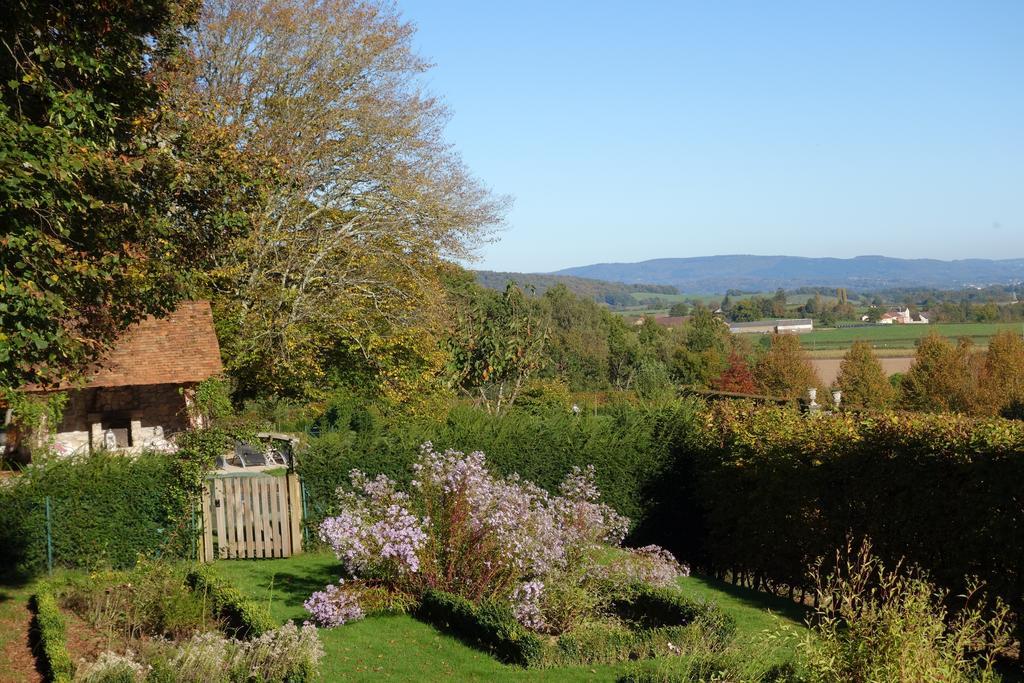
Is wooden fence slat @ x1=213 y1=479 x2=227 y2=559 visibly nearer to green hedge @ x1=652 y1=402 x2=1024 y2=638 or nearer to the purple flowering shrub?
the purple flowering shrub

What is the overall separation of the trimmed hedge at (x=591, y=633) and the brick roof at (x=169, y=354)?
1206 cm

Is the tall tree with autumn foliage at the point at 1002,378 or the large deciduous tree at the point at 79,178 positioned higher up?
the large deciduous tree at the point at 79,178

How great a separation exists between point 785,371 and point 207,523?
32339mm

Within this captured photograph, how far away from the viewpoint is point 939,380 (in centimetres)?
3434

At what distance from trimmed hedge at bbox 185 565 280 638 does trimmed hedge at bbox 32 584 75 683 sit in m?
1.44

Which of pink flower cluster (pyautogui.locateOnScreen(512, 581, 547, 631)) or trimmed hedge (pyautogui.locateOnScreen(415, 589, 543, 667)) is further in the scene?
pink flower cluster (pyautogui.locateOnScreen(512, 581, 547, 631))

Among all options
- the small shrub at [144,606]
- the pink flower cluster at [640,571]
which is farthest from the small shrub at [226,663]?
the pink flower cluster at [640,571]

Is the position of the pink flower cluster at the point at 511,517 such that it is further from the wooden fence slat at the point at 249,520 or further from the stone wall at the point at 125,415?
the stone wall at the point at 125,415

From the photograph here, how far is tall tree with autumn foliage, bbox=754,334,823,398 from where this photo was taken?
138 feet

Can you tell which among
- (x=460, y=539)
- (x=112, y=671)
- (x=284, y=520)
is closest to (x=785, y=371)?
(x=284, y=520)

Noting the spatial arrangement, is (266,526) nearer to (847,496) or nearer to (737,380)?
(847,496)

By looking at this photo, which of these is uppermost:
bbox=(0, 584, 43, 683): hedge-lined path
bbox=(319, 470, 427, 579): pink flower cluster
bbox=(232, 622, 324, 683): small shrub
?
bbox=(319, 470, 427, 579): pink flower cluster

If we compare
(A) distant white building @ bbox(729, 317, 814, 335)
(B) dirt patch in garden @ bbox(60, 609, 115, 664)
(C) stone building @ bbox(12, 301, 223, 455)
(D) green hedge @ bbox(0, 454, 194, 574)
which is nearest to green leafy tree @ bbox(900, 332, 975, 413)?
(C) stone building @ bbox(12, 301, 223, 455)

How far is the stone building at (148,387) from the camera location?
825 inches
